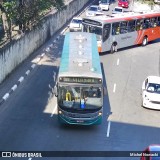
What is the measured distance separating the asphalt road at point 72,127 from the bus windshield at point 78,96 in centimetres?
136

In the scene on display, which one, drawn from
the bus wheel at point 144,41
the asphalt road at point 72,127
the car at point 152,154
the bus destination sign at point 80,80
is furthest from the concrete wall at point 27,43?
the car at point 152,154

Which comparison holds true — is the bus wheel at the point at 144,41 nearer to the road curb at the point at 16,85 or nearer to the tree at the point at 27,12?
the tree at the point at 27,12

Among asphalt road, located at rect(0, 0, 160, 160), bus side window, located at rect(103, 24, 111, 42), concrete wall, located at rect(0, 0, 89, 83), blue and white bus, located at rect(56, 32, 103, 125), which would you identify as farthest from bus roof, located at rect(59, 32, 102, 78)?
bus side window, located at rect(103, 24, 111, 42)

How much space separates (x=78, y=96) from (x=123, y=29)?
16709 mm

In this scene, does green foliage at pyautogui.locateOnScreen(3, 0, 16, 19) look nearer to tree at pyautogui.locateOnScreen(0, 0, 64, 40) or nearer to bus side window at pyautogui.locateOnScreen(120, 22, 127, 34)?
tree at pyautogui.locateOnScreen(0, 0, 64, 40)

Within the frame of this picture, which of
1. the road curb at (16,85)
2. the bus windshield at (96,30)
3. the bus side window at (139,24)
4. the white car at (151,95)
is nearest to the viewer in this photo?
the white car at (151,95)

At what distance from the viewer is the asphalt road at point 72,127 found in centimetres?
1744

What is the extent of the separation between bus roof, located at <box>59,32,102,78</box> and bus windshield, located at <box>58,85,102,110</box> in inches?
23.3

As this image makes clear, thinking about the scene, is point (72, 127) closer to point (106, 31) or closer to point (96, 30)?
point (96, 30)

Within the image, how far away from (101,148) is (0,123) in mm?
5205

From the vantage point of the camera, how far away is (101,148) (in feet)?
56.5

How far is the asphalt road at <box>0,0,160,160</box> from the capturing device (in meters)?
17.4

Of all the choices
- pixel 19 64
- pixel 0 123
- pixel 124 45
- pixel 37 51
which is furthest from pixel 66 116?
pixel 124 45

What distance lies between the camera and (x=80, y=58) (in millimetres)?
20281
